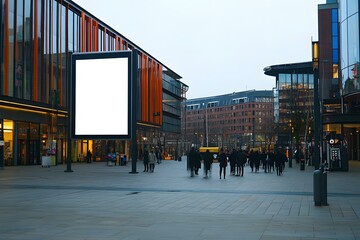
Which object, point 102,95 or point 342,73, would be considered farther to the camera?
point 342,73

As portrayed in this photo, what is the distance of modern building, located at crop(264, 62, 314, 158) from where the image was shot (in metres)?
65.7

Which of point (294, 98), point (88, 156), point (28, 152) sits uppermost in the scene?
point (294, 98)

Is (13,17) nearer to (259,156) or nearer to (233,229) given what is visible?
(259,156)

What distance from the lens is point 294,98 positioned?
70.8 meters

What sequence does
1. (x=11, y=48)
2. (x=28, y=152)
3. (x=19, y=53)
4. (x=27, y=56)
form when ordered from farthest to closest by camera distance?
(x=28, y=152), (x=27, y=56), (x=19, y=53), (x=11, y=48)

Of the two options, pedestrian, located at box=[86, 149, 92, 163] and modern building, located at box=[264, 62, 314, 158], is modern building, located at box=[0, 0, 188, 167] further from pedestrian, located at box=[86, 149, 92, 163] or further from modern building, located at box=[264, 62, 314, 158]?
modern building, located at box=[264, 62, 314, 158]

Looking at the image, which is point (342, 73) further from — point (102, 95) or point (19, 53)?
point (19, 53)

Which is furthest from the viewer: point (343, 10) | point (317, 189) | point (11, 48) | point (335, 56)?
point (335, 56)

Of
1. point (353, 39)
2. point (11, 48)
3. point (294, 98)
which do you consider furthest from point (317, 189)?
point (294, 98)

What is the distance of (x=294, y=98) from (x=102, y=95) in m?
40.9

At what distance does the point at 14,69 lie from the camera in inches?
1714

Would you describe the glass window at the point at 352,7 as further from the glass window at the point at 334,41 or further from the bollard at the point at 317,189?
the bollard at the point at 317,189

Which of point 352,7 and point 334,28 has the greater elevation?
point 334,28

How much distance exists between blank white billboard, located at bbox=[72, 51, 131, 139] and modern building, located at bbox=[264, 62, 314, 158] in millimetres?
26529
